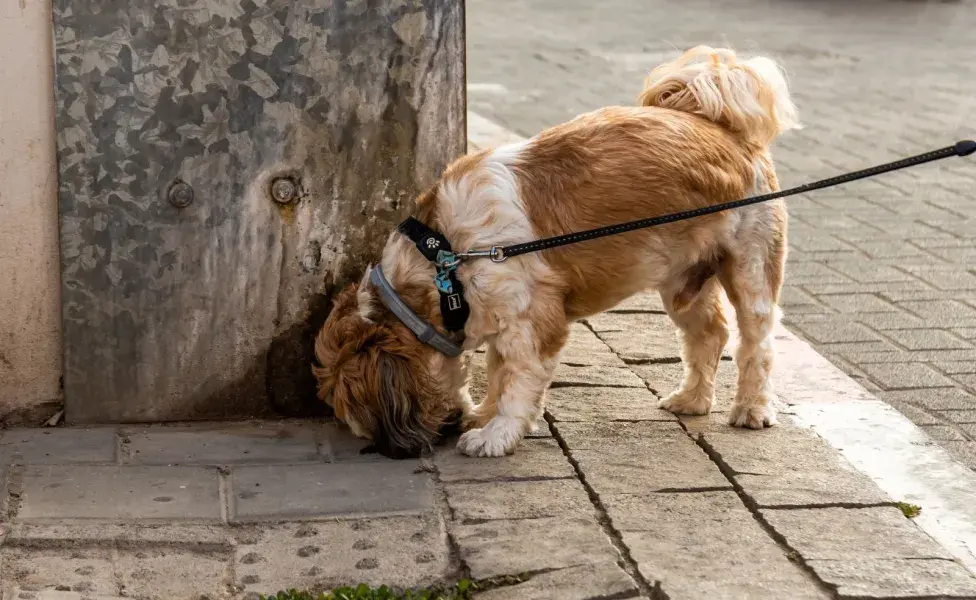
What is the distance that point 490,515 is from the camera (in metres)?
4.09

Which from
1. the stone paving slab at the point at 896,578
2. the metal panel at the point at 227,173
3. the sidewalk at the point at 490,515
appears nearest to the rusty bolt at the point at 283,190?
the metal panel at the point at 227,173

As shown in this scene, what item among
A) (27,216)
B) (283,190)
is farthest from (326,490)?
(27,216)

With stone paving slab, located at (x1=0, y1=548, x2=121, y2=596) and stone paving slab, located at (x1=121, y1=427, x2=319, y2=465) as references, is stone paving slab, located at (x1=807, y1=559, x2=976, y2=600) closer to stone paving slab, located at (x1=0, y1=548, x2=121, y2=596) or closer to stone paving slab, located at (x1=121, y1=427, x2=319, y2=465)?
stone paving slab, located at (x1=121, y1=427, x2=319, y2=465)

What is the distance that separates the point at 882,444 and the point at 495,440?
4.89 feet

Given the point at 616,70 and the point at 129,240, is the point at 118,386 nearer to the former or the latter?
the point at 129,240

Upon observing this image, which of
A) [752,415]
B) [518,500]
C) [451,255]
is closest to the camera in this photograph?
[518,500]

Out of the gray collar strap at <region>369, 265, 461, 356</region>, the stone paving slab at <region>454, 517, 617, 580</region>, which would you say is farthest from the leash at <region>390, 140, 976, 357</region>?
the stone paving slab at <region>454, 517, 617, 580</region>

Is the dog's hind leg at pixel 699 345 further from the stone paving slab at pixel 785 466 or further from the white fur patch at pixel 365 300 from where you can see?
the white fur patch at pixel 365 300

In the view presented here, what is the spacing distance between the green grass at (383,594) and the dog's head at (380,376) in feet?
3.18

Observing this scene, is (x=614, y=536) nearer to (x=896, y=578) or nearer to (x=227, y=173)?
(x=896, y=578)

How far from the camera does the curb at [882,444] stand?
4.22 m

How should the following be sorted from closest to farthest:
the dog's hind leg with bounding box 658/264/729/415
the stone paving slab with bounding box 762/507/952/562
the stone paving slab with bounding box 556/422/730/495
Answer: the stone paving slab with bounding box 762/507/952/562
the stone paving slab with bounding box 556/422/730/495
the dog's hind leg with bounding box 658/264/729/415

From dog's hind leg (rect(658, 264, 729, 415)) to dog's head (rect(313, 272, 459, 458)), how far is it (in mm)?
1011

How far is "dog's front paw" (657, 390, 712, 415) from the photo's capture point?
509 centimetres
